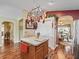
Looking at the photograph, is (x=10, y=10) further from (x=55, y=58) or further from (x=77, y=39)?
(x=77, y=39)

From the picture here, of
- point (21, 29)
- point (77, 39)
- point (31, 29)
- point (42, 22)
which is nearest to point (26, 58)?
point (77, 39)

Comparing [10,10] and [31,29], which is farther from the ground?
[10,10]

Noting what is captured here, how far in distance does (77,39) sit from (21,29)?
9842 mm

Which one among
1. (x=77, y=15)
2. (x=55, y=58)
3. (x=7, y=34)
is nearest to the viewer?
(x=55, y=58)

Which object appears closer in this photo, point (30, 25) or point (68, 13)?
point (68, 13)

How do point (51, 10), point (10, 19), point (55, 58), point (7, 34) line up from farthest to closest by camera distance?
point (7, 34)
point (10, 19)
point (51, 10)
point (55, 58)

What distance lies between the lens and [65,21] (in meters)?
14.4

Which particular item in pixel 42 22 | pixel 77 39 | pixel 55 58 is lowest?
pixel 55 58

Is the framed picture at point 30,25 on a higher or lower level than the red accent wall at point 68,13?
lower

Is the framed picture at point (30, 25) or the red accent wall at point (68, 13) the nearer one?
the red accent wall at point (68, 13)

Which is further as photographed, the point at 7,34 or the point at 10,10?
the point at 7,34

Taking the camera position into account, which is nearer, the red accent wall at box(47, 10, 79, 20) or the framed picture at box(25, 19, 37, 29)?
the red accent wall at box(47, 10, 79, 20)

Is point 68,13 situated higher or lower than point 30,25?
higher

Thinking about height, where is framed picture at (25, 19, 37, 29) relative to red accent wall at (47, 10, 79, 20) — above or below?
below
